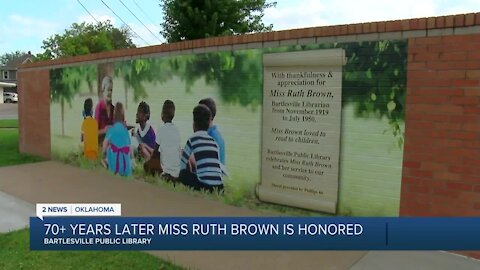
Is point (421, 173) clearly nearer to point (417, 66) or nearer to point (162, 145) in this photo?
point (417, 66)

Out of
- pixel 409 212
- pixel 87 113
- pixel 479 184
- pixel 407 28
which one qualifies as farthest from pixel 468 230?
pixel 87 113

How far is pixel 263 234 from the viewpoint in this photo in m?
3.60

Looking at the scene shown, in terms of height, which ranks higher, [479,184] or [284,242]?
[479,184]

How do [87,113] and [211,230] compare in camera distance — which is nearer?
[211,230]

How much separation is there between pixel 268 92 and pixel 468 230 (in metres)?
3.06

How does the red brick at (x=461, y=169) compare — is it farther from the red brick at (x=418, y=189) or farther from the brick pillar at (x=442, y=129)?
the red brick at (x=418, y=189)

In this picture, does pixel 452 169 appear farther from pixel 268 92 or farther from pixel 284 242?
pixel 268 92

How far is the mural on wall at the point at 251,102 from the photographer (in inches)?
192

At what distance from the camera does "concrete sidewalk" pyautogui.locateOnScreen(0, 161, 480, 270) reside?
4.21 m

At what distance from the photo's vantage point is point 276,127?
5941mm

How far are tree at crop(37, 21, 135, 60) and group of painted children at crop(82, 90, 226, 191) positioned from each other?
37.7 m

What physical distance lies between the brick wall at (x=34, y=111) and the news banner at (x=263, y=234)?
26.0ft

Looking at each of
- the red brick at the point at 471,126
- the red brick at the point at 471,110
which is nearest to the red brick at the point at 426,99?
the red brick at the point at 471,110

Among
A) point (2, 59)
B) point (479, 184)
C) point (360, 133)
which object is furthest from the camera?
point (2, 59)
